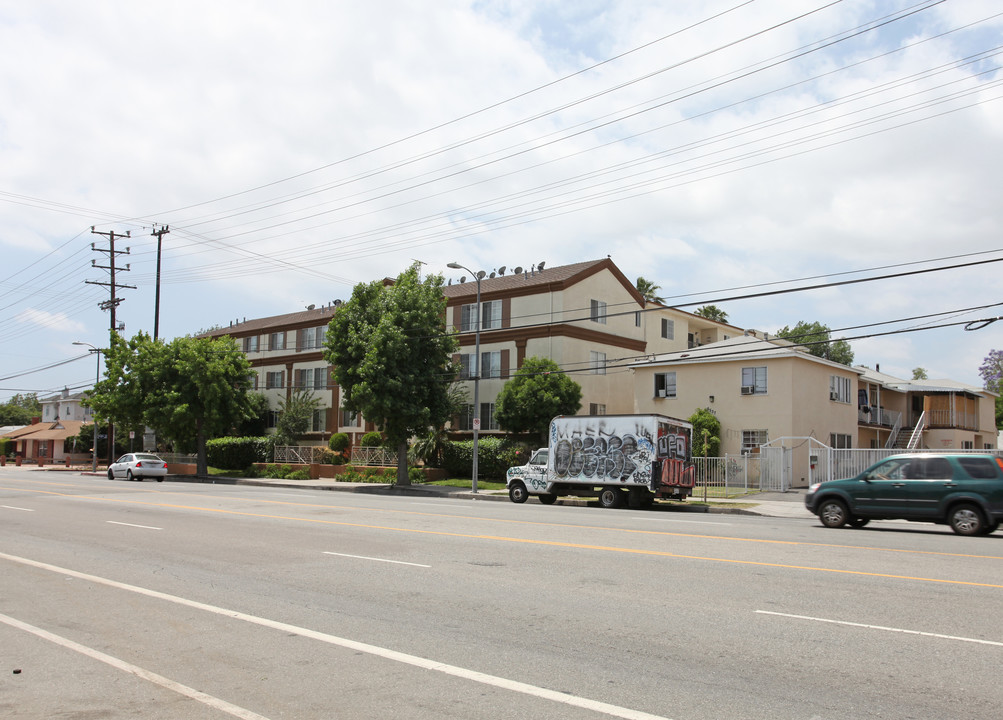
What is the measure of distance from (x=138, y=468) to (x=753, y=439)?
106ft

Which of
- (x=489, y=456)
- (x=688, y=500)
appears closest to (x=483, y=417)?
(x=489, y=456)

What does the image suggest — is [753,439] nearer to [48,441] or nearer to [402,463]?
[402,463]

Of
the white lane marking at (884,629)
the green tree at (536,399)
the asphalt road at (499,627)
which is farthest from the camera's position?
the green tree at (536,399)

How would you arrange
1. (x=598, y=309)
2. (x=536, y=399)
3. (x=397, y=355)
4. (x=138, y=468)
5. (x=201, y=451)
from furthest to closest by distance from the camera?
(x=201, y=451)
(x=598, y=309)
(x=138, y=468)
(x=536, y=399)
(x=397, y=355)

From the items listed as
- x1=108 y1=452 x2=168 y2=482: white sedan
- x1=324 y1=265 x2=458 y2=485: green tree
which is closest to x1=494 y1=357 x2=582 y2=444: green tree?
x1=324 y1=265 x2=458 y2=485: green tree

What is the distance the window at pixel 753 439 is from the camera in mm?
37781

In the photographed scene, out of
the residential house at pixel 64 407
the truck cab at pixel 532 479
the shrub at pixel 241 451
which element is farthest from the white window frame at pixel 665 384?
the residential house at pixel 64 407

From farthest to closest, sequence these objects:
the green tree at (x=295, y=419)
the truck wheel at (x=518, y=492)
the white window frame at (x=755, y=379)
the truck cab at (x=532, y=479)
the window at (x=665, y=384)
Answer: the green tree at (x=295, y=419) → the window at (x=665, y=384) → the white window frame at (x=755, y=379) → the truck wheel at (x=518, y=492) → the truck cab at (x=532, y=479)

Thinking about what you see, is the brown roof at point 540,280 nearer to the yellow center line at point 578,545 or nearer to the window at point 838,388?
the window at point 838,388

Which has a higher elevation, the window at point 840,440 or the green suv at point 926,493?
the window at point 840,440

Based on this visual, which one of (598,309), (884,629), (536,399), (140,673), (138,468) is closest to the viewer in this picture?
(140,673)

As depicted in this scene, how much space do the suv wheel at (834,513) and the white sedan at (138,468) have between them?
122ft

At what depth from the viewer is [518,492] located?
28.9 metres

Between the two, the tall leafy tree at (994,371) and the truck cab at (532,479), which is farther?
the tall leafy tree at (994,371)
